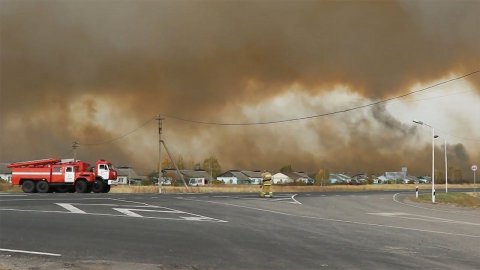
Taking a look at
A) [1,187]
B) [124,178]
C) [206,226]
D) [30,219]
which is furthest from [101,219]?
[124,178]

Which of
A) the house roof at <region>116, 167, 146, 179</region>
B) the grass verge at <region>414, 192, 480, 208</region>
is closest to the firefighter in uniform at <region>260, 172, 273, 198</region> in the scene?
the grass verge at <region>414, 192, 480, 208</region>

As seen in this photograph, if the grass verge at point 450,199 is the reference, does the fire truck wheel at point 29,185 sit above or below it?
above

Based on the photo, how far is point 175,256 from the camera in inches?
360

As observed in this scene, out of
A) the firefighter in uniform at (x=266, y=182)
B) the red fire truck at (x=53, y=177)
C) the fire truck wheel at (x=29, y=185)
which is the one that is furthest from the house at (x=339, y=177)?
the firefighter in uniform at (x=266, y=182)

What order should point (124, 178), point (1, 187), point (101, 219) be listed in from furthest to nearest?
point (124, 178)
point (1, 187)
point (101, 219)

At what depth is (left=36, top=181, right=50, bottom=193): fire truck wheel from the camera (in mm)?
39312

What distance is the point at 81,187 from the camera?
39562 millimetres

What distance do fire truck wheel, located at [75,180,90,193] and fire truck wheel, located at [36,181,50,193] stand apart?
2.16 metres

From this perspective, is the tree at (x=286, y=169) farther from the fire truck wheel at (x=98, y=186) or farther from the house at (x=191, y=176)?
the fire truck wheel at (x=98, y=186)

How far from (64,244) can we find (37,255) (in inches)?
50.6

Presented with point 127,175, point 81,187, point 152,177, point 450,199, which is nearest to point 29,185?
point 81,187

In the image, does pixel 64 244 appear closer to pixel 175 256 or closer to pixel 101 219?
pixel 175 256

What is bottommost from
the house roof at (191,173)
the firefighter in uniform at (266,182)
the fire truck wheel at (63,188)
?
the fire truck wheel at (63,188)

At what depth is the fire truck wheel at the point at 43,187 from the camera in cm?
3931
